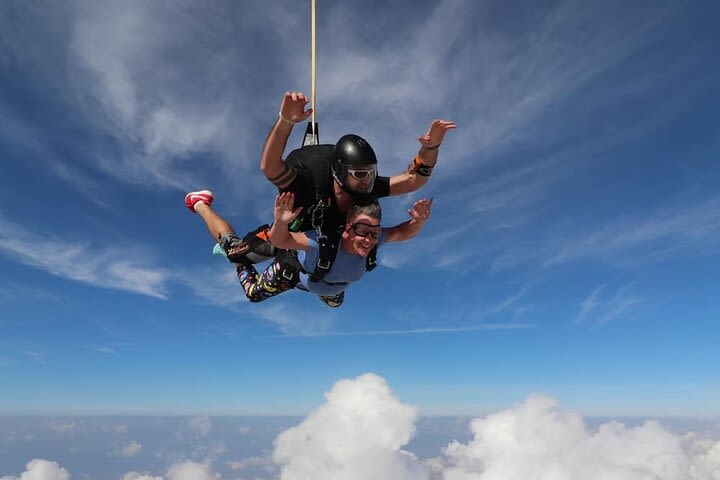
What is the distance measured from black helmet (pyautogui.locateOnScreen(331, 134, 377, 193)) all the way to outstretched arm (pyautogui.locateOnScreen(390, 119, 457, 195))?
1185 mm

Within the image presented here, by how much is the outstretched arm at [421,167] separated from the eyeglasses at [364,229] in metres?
0.94

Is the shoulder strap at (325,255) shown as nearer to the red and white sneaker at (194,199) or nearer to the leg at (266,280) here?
the leg at (266,280)

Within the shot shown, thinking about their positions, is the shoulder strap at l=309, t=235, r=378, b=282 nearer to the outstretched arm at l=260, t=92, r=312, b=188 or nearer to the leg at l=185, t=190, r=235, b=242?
the outstretched arm at l=260, t=92, r=312, b=188

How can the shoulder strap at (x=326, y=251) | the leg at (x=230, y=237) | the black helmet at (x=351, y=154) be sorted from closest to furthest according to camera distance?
the black helmet at (x=351, y=154) < the shoulder strap at (x=326, y=251) < the leg at (x=230, y=237)

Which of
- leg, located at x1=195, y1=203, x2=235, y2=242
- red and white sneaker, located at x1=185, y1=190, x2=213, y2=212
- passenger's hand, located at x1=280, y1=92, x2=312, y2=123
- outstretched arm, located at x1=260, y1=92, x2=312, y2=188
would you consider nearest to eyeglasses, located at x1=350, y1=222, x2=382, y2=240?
outstretched arm, located at x1=260, y1=92, x2=312, y2=188

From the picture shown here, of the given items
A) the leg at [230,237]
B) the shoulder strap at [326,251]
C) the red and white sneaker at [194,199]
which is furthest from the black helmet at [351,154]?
the red and white sneaker at [194,199]

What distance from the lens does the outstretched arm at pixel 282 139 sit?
13.8 ft

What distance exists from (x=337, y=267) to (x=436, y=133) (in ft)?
6.72

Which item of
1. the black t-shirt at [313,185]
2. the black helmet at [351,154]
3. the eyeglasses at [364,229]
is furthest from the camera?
the eyeglasses at [364,229]

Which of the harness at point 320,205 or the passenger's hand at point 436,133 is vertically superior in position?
the passenger's hand at point 436,133

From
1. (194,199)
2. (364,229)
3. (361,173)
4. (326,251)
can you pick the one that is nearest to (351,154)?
(361,173)

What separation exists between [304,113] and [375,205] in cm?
143

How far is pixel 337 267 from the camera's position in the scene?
5707mm

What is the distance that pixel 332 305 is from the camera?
26.3ft
